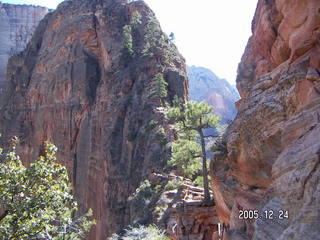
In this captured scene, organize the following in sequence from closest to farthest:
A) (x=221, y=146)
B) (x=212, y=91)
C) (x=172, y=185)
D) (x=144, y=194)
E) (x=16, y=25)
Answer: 1. (x=221, y=146)
2. (x=172, y=185)
3. (x=144, y=194)
4. (x=16, y=25)
5. (x=212, y=91)

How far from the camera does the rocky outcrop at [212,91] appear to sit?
13734 centimetres

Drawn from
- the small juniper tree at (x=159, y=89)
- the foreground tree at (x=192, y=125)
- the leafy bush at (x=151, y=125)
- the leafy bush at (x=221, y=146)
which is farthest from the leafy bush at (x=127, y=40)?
the leafy bush at (x=221, y=146)

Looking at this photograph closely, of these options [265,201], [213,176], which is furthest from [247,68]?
[265,201]

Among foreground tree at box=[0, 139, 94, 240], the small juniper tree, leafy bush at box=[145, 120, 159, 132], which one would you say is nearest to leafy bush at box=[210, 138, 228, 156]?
foreground tree at box=[0, 139, 94, 240]

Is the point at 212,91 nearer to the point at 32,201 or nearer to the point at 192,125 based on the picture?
the point at 192,125

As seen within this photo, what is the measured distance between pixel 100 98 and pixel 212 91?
106562 millimetres

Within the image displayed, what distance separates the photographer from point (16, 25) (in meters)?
108

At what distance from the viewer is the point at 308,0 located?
1095 centimetres

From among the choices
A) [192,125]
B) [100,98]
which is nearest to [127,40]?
[100,98]

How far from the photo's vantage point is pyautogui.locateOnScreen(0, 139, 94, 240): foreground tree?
10.6 m

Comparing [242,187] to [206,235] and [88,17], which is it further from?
[88,17]

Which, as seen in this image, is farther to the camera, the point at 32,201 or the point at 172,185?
the point at 172,185

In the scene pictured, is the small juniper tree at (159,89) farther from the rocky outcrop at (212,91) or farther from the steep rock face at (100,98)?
the rocky outcrop at (212,91)

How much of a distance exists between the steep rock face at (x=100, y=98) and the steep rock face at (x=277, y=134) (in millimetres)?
17479
